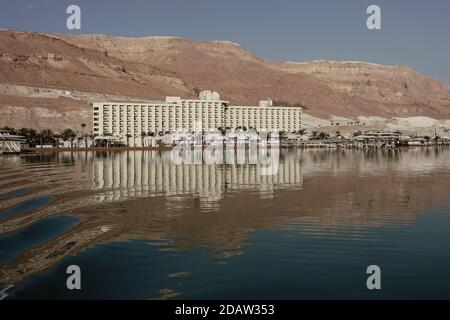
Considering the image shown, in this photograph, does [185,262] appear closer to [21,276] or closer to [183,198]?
[21,276]

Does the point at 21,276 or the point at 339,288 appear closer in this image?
the point at 339,288

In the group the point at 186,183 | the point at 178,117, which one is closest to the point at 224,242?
the point at 186,183

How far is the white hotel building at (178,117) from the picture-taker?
15350 centimetres

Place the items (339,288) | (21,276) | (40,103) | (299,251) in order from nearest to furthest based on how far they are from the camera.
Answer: (339,288) < (21,276) < (299,251) < (40,103)

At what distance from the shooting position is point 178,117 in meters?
162

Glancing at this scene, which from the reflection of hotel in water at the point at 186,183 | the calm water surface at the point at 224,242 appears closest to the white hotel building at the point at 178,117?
the reflection of hotel in water at the point at 186,183

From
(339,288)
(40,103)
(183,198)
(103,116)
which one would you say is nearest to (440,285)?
(339,288)

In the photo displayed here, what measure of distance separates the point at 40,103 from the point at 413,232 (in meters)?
162

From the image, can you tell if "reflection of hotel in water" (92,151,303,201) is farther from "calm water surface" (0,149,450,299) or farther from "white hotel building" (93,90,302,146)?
"white hotel building" (93,90,302,146)

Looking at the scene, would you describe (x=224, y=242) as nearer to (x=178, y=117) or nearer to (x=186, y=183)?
(x=186, y=183)

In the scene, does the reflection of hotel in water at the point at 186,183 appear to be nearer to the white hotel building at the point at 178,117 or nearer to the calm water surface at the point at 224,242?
the calm water surface at the point at 224,242

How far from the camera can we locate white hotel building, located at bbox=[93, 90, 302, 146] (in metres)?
154

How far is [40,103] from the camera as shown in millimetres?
169875

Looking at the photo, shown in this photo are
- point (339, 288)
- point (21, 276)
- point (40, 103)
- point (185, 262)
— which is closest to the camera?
point (339, 288)
